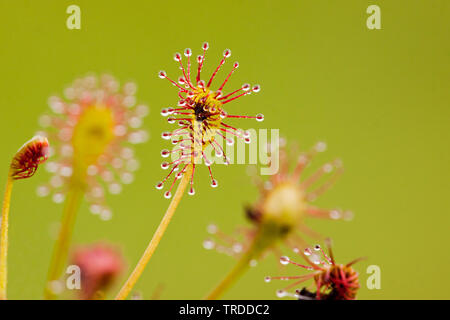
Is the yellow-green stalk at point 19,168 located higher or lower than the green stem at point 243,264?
higher

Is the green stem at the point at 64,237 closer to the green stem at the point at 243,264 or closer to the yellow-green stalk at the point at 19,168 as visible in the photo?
the yellow-green stalk at the point at 19,168

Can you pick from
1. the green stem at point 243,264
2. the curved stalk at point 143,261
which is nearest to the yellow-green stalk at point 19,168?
the curved stalk at point 143,261

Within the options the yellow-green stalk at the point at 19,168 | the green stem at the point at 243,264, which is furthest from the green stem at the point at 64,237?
the green stem at the point at 243,264

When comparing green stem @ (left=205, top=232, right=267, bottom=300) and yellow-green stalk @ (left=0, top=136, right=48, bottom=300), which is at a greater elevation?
yellow-green stalk @ (left=0, top=136, right=48, bottom=300)

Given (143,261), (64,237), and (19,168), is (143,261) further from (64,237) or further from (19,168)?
(19,168)

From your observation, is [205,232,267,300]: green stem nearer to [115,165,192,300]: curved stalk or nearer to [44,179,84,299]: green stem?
[115,165,192,300]: curved stalk

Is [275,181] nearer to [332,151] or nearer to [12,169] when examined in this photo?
[12,169]

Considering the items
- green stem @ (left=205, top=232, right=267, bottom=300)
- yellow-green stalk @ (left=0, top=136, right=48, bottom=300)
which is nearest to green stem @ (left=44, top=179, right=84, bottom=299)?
yellow-green stalk @ (left=0, top=136, right=48, bottom=300)
